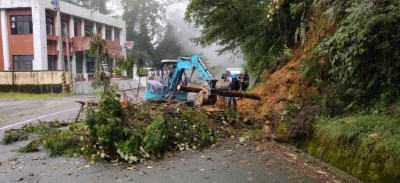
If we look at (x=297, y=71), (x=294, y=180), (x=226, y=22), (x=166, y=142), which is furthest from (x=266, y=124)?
(x=226, y=22)

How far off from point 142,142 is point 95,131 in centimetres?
109

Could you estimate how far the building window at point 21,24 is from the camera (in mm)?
31062

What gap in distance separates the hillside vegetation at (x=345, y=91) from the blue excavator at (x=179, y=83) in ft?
5.43

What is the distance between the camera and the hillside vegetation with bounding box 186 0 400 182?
5.94 meters

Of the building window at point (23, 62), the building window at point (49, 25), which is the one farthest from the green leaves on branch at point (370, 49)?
→ the building window at point (49, 25)

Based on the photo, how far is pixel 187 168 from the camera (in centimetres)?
693

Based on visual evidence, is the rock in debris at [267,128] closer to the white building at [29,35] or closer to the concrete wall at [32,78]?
the concrete wall at [32,78]

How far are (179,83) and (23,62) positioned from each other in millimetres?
24049

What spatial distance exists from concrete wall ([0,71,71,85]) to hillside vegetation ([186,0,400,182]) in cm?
1918

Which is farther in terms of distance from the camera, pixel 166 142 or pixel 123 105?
pixel 123 105

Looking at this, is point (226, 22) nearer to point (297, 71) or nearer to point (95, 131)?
point (297, 71)

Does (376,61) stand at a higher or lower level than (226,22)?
lower

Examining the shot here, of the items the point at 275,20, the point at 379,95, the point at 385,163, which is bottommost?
the point at 385,163

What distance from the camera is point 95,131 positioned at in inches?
309
